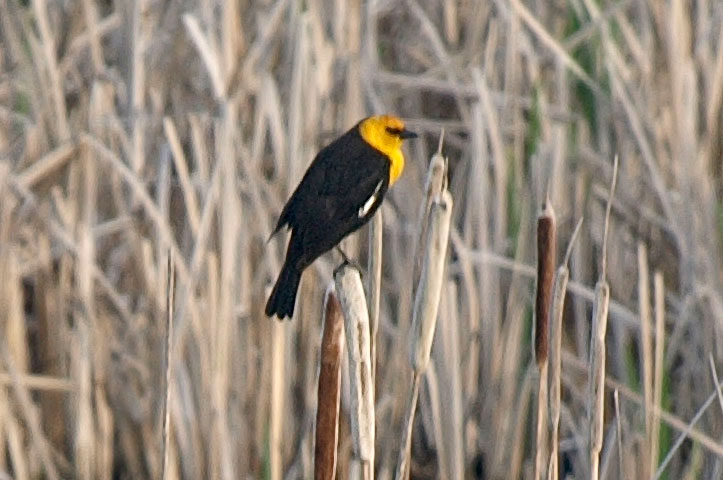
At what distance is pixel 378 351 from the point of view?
87.4 inches

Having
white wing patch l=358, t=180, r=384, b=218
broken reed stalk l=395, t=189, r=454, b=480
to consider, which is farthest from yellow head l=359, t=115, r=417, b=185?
broken reed stalk l=395, t=189, r=454, b=480

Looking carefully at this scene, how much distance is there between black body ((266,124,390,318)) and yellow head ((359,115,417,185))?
0.01 metres

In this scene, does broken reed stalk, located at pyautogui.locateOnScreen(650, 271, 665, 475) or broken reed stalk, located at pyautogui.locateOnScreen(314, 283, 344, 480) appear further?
broken reed stalk, located at pyautogui.locateOnScreen(650, 271, 665, 475)

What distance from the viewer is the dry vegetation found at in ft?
6.91

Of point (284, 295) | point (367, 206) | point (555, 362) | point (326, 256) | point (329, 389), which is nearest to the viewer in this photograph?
point (329, 389)

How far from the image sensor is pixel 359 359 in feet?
3.99

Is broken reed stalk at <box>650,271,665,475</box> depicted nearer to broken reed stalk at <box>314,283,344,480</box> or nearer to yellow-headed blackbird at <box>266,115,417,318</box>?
yellow-headed blackbird at <box>266,115,417,318</box>

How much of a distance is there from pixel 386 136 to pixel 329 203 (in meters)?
0.18

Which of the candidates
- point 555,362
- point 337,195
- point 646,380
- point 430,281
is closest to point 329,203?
point 337,195

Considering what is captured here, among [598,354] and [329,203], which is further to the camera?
[329,203]

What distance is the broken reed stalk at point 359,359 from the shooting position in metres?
1.19

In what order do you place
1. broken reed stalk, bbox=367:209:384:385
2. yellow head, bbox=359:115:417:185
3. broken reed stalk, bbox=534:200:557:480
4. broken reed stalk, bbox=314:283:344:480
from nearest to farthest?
1. broken reed stalk, bbox=314:283:344:480
2. broken reed stalk, bbox=534:200:557:480
3. broken reed stalk, bbox=367:209:384:385
4. yellow head, bbox=359:115:417:185

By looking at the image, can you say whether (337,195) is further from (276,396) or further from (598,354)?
(598,354)

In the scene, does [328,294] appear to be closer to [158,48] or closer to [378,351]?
[378,351]
